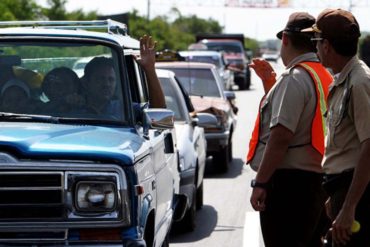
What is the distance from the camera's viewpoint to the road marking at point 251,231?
34.0 ft

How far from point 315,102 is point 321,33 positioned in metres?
0.64

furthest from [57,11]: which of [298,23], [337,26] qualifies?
[337,26]

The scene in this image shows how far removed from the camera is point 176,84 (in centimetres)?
1238

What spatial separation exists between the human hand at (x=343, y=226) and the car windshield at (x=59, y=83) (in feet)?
7.02

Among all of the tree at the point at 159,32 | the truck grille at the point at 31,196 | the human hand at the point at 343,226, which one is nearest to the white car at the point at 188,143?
the truck grille at the point at 31,196

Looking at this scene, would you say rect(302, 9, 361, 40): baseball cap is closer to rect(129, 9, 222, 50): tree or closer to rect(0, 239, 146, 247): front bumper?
rect(0, 239, 146, 247): front bumper

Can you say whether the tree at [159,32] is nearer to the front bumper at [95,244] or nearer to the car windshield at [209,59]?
the car windshield at [209,59]

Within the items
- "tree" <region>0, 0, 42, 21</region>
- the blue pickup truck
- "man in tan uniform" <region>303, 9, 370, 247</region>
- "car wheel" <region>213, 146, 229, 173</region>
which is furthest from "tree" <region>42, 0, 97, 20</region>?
"man in tan uniform" <region>303, 9, 370, 247</region>

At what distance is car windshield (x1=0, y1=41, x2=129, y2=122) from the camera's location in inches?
279

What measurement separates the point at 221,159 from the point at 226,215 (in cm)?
407

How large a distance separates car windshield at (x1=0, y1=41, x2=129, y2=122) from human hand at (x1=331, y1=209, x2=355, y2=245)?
2140 millimetres

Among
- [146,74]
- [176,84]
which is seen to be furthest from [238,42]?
[146,74]

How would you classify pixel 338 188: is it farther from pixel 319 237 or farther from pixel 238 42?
pixel 238 42

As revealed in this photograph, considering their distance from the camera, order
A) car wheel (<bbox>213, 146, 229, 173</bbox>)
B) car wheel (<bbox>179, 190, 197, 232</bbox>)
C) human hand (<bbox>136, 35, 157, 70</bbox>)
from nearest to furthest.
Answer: human hand (<bbox>136, 35, 157, 70</bbox>), car wheel (<bbox>179, 190, 197, 232</bbox>), car wheel (<bbox>213, 146, 229, 173</bbox>)
